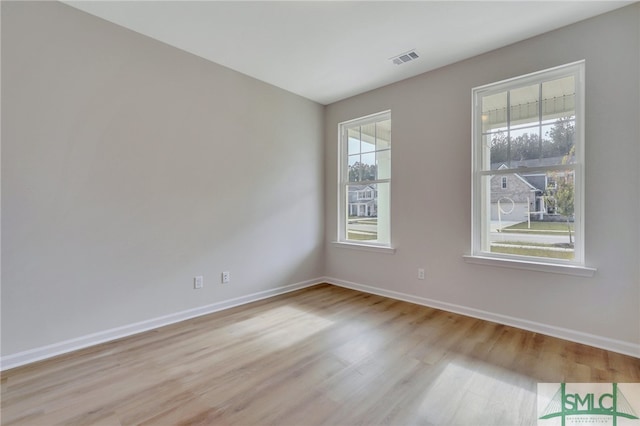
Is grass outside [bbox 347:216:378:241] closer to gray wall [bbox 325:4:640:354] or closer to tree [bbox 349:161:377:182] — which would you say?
gray wall [bbox 325:4:640:354]

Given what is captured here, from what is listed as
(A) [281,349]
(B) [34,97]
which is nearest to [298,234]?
(A) [281,349]

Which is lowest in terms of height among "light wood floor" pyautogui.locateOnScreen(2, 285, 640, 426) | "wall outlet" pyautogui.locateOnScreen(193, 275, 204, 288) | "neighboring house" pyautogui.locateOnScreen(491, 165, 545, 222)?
"light wood floor" pyautogui.locateOnScreen(2, 285, 640, 426)

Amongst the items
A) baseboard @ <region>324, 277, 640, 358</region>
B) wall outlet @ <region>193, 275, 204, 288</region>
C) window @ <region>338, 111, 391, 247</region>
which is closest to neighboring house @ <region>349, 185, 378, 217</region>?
window @ <region>338, 111, 391, 247</region>

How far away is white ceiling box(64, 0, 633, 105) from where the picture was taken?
225cm

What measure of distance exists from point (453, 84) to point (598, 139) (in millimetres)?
1397

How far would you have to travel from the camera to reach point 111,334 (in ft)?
8.08

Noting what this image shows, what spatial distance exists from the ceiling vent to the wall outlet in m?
3.09

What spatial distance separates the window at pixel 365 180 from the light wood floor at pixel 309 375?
1.43 metres

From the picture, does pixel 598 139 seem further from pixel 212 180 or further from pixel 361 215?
pixel 212 180

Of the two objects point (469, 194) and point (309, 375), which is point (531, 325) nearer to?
point (469, 194)

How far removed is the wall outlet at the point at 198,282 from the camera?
299 centimetres

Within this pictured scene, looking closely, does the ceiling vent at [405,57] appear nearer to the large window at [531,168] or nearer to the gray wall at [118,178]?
the large window at [531,168]

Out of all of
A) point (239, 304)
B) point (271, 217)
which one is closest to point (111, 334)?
point (239, 304)

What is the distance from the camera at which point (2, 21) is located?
1.99 metres
